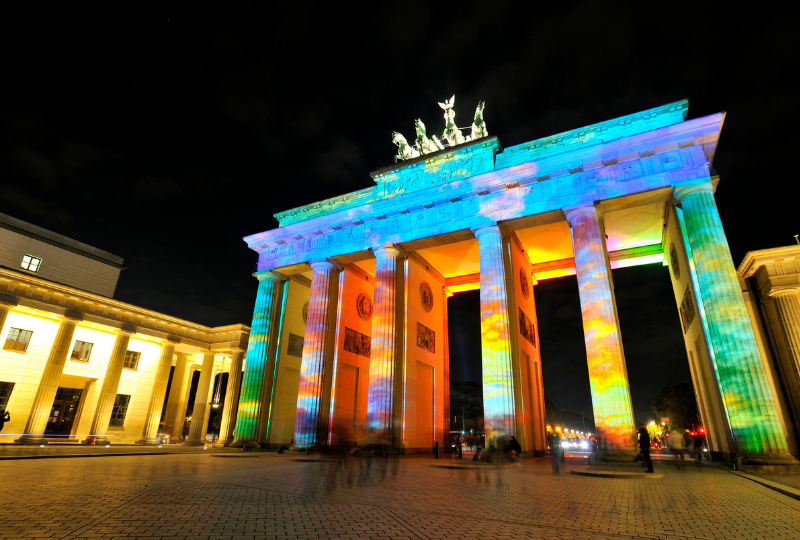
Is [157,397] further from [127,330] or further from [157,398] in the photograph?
[127,330]

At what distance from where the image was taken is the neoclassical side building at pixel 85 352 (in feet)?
88.6

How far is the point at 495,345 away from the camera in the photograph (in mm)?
18250

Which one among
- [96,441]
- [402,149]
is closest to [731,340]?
[402,149]

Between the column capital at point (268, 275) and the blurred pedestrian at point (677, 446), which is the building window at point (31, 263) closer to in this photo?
the column capital at point (268, 275)

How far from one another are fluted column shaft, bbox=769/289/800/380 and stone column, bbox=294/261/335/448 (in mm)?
23261

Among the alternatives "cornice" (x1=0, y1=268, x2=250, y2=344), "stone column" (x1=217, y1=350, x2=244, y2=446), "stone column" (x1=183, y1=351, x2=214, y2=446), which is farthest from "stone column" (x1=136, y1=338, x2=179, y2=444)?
"stone column" (x1=217, y1=350, x2=244, y2=446)

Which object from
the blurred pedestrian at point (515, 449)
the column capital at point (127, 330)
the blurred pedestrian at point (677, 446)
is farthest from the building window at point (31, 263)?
the blurred pedestrian at point (677, 446)

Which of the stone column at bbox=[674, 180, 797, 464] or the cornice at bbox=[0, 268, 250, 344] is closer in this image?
the stone column at bbox=[674, 180, 797, 464]

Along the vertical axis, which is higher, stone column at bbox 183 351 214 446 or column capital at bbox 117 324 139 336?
column capital at bbox 117 324 139 336

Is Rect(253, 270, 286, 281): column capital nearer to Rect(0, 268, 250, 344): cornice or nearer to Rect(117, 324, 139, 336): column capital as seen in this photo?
Rect(0, 268, 250, 344): cornice

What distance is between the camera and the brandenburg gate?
15.6m

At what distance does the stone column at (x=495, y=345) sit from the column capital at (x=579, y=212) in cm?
334

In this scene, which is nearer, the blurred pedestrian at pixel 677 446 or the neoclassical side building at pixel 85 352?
the blurred pedestrian at pixel 677 446

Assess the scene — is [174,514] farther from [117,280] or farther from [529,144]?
[117,280]
